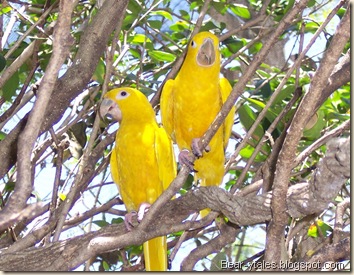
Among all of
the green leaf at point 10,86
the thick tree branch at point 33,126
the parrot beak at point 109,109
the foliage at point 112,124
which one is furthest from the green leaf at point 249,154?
the thick tree branch at point 33,126

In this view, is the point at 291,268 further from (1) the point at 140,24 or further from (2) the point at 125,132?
(1) the point at 140,24

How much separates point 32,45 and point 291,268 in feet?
4.93

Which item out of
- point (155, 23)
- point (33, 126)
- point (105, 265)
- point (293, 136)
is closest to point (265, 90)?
point (155, 23)

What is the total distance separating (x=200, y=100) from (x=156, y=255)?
0.66 metres

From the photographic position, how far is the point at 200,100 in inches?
106

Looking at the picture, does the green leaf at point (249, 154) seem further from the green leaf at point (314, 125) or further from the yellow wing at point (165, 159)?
the yellow wing at point (165, 159)

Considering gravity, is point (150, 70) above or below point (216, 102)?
above

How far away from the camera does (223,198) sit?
1955mm

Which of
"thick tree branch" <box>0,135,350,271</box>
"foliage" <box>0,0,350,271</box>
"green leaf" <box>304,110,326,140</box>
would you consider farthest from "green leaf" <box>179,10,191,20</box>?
"thick tree branch" <box>0,135,350,271</box>

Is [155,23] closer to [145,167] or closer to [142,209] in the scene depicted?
[145,167]

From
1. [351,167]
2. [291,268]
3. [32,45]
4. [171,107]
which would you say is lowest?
[291,268]

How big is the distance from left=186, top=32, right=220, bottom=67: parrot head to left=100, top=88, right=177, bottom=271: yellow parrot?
320 millimetres

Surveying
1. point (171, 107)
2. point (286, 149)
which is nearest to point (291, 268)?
point (286, 149)

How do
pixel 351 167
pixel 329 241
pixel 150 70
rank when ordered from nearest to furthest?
pixel 351 167 < pixel 329 241 < pixel 150 70
